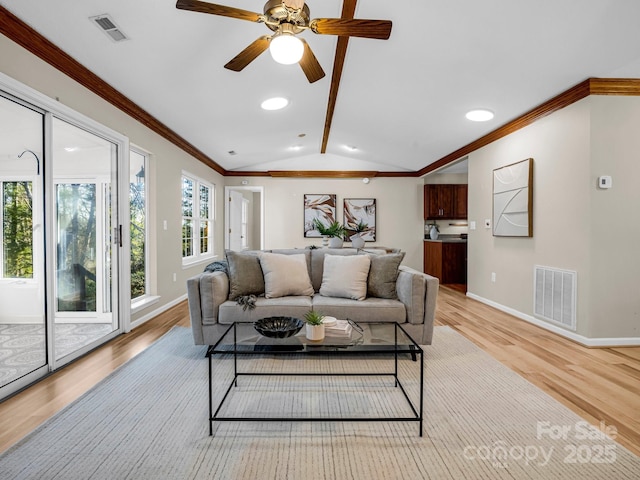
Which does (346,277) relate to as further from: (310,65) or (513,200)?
(513,200)

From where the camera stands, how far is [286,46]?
6.34 feet

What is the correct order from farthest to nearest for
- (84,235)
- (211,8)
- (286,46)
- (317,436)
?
(84,235)
(286,46)
(211,8)
(317,436)

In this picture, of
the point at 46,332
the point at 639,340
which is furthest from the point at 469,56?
the point at 46,332

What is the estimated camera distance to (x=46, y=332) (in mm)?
2371

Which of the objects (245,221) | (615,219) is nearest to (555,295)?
(615,219)

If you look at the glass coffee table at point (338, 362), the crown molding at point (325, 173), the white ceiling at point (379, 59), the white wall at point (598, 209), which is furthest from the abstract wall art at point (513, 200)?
the crown molding at point (325, 173)

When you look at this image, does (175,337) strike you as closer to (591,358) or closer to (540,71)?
(591,358)

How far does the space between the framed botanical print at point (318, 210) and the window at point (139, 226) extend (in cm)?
372

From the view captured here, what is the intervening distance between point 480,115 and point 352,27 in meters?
2.62

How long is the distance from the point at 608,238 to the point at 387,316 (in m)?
2.17

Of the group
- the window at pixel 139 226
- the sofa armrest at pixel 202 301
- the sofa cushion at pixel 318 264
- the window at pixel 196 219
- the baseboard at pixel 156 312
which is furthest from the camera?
the window at pixel 196 219

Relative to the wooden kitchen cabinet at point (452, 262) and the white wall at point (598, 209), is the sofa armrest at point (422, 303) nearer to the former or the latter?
the white wall at point (598, 209)

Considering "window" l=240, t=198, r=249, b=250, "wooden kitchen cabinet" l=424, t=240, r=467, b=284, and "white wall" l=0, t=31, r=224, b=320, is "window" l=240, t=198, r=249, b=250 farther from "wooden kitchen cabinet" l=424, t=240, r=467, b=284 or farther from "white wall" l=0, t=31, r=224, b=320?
"wooden kitchen cabinet" l=424, t=240, r=467, b=284

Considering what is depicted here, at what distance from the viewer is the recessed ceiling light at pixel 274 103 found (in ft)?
13.0
